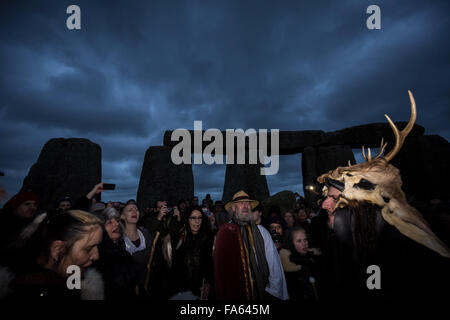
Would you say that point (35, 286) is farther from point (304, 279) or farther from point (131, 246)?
point (304, 279)

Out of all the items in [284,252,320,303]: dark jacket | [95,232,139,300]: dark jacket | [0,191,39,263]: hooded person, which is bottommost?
[284,252,320,303]: dark jacket

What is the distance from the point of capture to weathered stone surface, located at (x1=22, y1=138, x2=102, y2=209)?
24.9 feet

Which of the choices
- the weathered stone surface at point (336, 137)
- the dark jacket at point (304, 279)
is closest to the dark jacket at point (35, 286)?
the dark jacket at point (304, 279)

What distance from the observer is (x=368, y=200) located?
1437 mm

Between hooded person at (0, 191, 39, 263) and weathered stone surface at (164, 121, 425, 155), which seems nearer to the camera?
hooded person at (0, 191, 39, 263)

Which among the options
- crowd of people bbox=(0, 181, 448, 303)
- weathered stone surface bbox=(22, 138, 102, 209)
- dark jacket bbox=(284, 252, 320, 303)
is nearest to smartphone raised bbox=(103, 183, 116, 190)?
crowd of people bbox=(0, 181, 448, 303)

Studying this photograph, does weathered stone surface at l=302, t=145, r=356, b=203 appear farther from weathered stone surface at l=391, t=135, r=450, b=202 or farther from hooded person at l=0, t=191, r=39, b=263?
hooded person at l=0, t=191, r=39, b=263

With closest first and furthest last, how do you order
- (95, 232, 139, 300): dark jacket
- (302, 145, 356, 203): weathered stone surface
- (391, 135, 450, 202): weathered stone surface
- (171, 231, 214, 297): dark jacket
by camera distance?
(95, 232, 139, 300): dark jacket
(171, 231, 214, 297): dark jacket
(391, 135, 450, 202): weathered stone surface
(302, 145, 356, 203): weathered stone surface

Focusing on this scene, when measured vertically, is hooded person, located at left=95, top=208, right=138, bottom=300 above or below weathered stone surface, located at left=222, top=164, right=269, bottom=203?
below

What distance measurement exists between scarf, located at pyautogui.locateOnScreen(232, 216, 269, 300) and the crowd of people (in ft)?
0.04

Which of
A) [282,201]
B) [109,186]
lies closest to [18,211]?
[109,186]

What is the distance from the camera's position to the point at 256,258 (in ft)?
8.06

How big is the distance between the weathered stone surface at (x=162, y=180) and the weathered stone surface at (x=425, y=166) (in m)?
9.72
